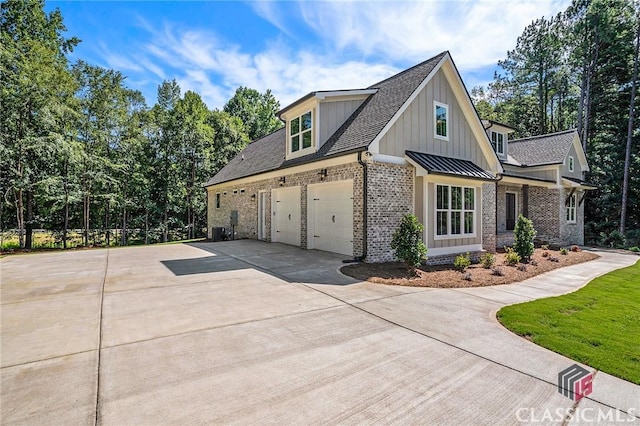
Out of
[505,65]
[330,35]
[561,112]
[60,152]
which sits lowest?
[60,152]

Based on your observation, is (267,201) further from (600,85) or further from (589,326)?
(600,85)

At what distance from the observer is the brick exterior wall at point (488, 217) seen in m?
12.9

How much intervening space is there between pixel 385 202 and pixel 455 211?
290cm

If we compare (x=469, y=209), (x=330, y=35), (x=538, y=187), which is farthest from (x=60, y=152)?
(x=538, y=187)

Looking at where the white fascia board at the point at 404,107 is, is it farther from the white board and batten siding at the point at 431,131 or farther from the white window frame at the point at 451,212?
the white window frame at the point at 451,212

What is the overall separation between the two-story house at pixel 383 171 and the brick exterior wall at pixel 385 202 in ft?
0.10

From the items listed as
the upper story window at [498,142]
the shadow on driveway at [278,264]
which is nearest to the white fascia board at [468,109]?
the upper story window at [498,142]

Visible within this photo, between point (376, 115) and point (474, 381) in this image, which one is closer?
point (474, 381)

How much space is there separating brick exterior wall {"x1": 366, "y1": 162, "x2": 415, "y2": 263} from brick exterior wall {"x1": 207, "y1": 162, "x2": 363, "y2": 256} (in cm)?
34

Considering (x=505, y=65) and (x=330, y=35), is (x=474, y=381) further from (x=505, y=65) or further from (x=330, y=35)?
(x=505, y=65)

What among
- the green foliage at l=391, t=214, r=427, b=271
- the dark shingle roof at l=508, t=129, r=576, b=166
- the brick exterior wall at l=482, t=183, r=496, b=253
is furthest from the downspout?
the dark shingle roof at l=508, t=129, r=576, b=166

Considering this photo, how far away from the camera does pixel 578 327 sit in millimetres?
4785

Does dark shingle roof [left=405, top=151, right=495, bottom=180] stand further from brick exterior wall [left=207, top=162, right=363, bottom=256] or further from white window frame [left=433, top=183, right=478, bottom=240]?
brick exterior wall [left=207, top=162, right=363, bottom=256]

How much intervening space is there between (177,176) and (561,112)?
3722 cm
